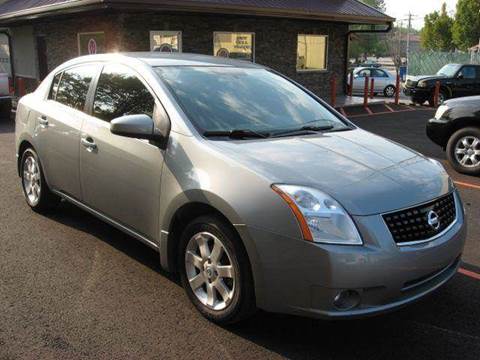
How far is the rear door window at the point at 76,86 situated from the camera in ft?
15.6

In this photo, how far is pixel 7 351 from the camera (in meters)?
3.13

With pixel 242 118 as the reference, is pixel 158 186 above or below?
below

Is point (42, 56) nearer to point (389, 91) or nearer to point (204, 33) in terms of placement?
point (204, 33)

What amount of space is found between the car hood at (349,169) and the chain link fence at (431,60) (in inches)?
1238

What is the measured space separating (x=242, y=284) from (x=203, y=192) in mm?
599

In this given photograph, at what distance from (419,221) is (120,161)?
2.16 metres

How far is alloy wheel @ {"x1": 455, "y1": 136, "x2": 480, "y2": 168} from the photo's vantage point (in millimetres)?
7902

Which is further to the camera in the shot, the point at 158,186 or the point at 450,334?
the point at 158,186

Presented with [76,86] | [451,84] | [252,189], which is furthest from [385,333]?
[451,84]

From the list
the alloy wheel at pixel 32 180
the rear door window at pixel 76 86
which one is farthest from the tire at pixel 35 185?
the rear door window at pixel 76 86

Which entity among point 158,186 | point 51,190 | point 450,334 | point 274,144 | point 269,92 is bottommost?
point 450,334

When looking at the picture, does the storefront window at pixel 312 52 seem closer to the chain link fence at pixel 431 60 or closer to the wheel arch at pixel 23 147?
the wheel arch at pixel 23 147

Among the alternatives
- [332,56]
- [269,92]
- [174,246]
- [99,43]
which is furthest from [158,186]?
[332,56]

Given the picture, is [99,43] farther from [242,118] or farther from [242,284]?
[242,284]
